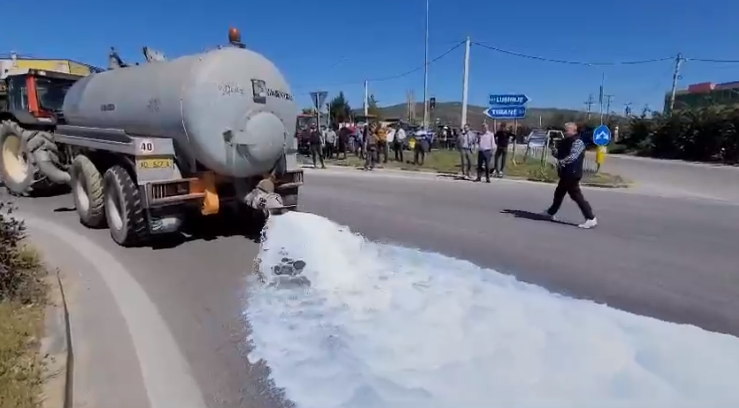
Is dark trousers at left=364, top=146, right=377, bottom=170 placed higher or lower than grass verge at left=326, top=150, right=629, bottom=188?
higher

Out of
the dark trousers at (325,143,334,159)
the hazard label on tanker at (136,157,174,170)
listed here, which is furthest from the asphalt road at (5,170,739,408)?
the dark trousers at (325,143,334,159)

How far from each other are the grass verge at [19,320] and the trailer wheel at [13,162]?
19.2 feet

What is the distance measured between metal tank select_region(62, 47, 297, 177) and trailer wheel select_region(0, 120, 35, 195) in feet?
17.4

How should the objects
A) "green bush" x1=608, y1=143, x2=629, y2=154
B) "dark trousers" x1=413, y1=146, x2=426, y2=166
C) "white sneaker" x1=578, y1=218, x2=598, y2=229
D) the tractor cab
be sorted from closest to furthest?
"white sneaker" x1=578, y1=218, x2=598, y2=229 → the tractor cab → "dark trousers" x1=413, y1=146, x2=426, y2=166 → "green bush" x1=608, y1=143, x2=629, y2=154

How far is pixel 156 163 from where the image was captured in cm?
641

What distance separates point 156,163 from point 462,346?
432cm

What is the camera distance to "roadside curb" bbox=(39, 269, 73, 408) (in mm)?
3148

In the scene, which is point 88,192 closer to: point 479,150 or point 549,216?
point 549,216

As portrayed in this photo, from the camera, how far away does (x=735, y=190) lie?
15773mm

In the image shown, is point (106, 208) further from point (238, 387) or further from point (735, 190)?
point (735, 190)

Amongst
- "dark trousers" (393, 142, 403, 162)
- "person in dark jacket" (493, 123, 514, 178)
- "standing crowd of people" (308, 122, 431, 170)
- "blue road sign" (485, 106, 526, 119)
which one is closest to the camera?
"person in dark jacket" (493, 123, 514, 178)

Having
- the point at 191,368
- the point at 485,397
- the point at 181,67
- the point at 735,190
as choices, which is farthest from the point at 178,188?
the point at 735,190

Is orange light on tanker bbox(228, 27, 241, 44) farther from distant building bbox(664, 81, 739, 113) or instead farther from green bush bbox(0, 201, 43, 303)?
distant building bbox(664, 81, 739, 113)

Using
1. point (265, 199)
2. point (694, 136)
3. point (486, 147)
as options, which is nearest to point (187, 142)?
point (265, 199)
